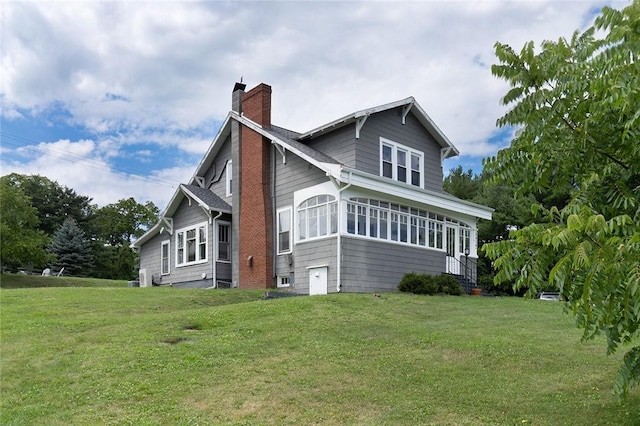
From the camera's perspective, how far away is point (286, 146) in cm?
2045

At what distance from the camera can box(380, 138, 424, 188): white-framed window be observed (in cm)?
2133

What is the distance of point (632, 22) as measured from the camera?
16.5ft

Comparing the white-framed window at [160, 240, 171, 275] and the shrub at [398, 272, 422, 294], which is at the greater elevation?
the white-framed window at [160, 240, 171, 275]

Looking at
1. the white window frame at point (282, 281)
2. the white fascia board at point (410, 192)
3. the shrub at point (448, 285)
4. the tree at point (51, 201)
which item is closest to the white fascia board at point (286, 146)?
the white fascia board at point (410, 192)

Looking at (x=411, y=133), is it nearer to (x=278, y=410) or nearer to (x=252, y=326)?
(x=252, y=326)

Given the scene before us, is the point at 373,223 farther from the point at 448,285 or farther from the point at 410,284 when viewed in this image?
the point at 448,285

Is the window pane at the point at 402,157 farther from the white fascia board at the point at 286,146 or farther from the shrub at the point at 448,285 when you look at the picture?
the shrub at the point at 448,285

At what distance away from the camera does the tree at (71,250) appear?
46594mm

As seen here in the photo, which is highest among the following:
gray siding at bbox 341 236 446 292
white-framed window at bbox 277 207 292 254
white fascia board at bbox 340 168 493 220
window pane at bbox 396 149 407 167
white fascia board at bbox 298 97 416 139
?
white fascia board at bbox 298 97 416 139

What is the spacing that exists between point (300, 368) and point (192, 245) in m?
16.9

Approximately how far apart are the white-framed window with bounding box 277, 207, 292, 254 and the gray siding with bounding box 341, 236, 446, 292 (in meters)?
3.16

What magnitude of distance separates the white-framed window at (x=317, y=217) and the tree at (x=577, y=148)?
12.6 meters

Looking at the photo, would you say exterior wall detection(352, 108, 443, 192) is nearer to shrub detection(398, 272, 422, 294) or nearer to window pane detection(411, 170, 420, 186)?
window pane detection(411, 170, 420, 186)

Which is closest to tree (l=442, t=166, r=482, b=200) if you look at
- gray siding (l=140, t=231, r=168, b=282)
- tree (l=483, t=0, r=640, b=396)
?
gray siding (l=140, t=231, r=168, b=282)
